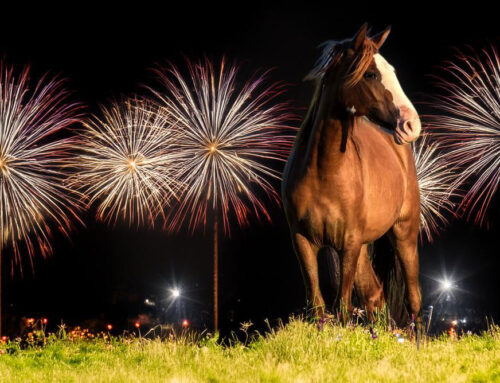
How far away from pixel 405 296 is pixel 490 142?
5871mm

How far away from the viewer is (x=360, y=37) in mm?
8781

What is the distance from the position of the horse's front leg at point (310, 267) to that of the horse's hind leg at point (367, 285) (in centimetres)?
160

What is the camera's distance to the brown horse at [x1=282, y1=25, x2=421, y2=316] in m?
8.91

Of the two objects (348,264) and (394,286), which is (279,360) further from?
(394,286)

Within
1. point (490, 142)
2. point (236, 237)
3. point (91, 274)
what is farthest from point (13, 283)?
point (490, 142)

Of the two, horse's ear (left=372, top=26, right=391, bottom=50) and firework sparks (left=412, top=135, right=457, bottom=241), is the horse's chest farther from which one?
firework sparks (left=412, top=135, right=457, bottom=241)

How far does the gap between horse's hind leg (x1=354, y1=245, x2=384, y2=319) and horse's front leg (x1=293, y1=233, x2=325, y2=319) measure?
1.60m

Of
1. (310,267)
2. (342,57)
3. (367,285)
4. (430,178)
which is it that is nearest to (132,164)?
(430,178)

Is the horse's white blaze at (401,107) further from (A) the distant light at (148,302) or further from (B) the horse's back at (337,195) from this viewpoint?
(A) the distant light at (148,302)

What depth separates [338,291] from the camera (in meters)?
9.62

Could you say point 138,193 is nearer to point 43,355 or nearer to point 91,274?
point 43,355

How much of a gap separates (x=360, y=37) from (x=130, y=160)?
10739mm

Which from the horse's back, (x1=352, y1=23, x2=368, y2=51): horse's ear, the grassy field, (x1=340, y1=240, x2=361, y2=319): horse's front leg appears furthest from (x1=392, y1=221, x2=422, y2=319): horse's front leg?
(x1=352, y1=23, x2=368, y2=51): horse's ear

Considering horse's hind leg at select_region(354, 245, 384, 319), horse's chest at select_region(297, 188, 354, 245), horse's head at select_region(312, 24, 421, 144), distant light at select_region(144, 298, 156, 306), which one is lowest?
distant light at select_region(144, 298, 156, 306)
